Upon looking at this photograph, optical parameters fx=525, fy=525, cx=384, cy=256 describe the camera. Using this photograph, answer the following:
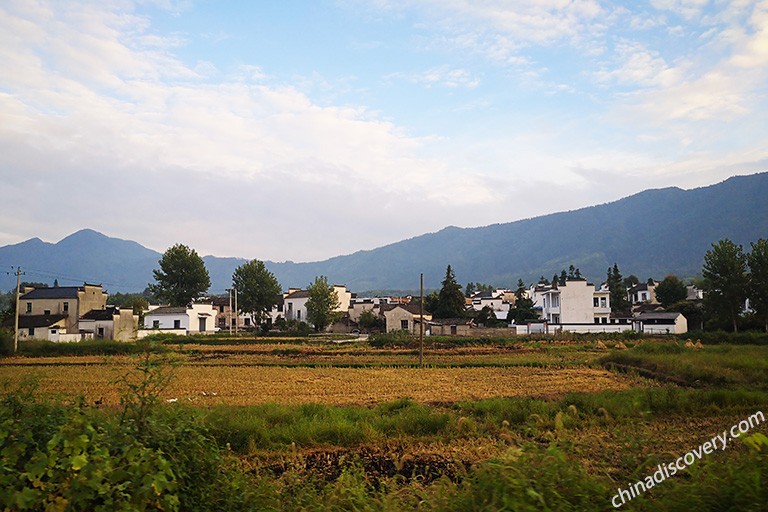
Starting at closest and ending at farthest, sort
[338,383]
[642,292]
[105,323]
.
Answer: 1. [338,383]
2. [105,323]
3. [642,292]

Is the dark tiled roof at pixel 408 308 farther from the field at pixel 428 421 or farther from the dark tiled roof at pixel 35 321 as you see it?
the dark tiled roof at pixel 35 321

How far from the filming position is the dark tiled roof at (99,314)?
180ft

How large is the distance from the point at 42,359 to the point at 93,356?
302 centimetres

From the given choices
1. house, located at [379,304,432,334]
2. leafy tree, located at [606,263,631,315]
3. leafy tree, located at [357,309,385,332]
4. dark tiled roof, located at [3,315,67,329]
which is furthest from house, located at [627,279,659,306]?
dark tiled roof, located at [3,315,67,329]

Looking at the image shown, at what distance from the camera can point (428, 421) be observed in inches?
518

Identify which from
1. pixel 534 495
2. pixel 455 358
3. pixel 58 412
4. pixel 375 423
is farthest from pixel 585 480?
pixel 455 358

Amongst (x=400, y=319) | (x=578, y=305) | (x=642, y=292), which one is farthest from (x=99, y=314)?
(x=642, y=292)

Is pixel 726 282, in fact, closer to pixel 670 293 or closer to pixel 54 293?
pixel 670 293

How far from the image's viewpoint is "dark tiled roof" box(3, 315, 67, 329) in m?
49.4

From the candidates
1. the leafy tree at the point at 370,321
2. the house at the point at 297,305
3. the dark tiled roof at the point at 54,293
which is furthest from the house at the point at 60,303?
the leafy tree at the point at 370,321

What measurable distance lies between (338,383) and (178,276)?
6205 cm

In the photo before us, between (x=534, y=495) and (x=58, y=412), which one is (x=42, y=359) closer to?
(x=58, y=412)

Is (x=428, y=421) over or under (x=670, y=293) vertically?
under

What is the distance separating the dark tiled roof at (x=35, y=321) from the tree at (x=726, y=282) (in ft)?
207
